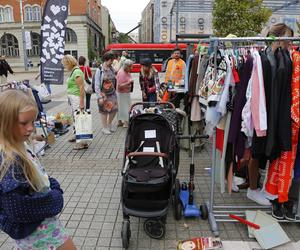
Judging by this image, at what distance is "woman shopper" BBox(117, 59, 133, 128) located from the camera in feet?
24.7

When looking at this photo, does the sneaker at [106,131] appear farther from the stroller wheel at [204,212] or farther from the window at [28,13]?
the window at [28,13]

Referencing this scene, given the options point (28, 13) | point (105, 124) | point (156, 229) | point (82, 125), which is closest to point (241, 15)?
point (105, 124)

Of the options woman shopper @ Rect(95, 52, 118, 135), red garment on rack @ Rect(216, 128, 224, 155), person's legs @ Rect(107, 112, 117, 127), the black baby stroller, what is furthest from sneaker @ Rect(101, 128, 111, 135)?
red garment on rack @ Rect(216, 128, 224, 155)

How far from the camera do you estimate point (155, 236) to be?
10.4ft

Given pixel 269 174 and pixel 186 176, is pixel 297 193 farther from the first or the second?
pixel 186 176

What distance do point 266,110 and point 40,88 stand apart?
472 cm

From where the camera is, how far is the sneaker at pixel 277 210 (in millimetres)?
3414

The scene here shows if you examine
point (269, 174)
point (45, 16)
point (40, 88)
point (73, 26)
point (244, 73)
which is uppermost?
point (73, 26)

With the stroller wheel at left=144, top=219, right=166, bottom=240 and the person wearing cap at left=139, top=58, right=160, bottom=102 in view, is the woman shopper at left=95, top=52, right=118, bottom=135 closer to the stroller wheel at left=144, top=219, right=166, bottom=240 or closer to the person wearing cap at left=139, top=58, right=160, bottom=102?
the person wearing cap at left=139, top=58, right=160, bottom=102

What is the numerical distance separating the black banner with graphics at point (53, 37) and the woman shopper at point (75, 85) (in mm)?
817

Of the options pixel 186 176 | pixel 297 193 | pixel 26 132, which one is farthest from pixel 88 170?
pixel 26 132

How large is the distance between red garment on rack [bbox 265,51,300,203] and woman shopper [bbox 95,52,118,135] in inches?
179

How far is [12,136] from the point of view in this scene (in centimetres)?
162

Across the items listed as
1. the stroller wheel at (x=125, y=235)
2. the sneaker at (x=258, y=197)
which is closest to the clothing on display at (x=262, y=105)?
the sneaker at (x=258, y=197)
